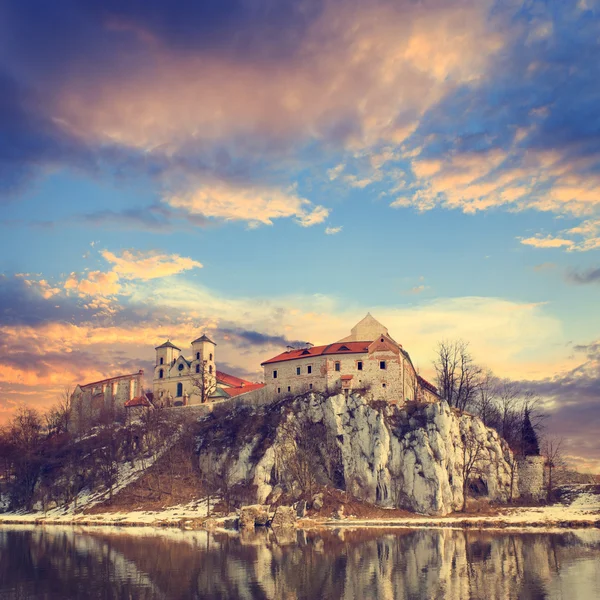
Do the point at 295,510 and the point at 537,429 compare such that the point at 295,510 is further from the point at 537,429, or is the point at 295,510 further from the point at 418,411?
the point at 537,429

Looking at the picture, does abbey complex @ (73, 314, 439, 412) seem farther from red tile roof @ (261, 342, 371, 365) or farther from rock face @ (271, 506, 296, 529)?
rock face @ (271, 506, 296, 529)

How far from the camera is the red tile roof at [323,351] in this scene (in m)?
101

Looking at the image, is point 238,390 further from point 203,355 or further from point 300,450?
point 300,450

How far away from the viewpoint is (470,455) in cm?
9050

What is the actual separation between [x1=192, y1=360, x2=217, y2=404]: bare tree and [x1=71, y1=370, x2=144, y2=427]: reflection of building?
514 inches

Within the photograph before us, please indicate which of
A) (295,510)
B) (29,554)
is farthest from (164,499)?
(29,554)

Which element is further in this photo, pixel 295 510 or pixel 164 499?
pixel 164 499

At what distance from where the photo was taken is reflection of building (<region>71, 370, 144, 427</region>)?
123525mm

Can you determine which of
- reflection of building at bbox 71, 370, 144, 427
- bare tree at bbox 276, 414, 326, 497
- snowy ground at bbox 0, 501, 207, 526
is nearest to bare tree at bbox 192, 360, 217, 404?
reflection of building at bbox 71, 370, 144, 427

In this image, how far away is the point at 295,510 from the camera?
8094cm

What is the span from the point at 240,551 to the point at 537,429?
65.7 metres

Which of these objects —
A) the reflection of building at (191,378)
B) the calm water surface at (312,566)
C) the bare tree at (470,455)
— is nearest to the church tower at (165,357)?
the reflection of building at (191,378)

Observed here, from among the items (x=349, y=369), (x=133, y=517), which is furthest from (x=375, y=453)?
(x=133, y=517)

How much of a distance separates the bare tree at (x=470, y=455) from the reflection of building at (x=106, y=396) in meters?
64.4
